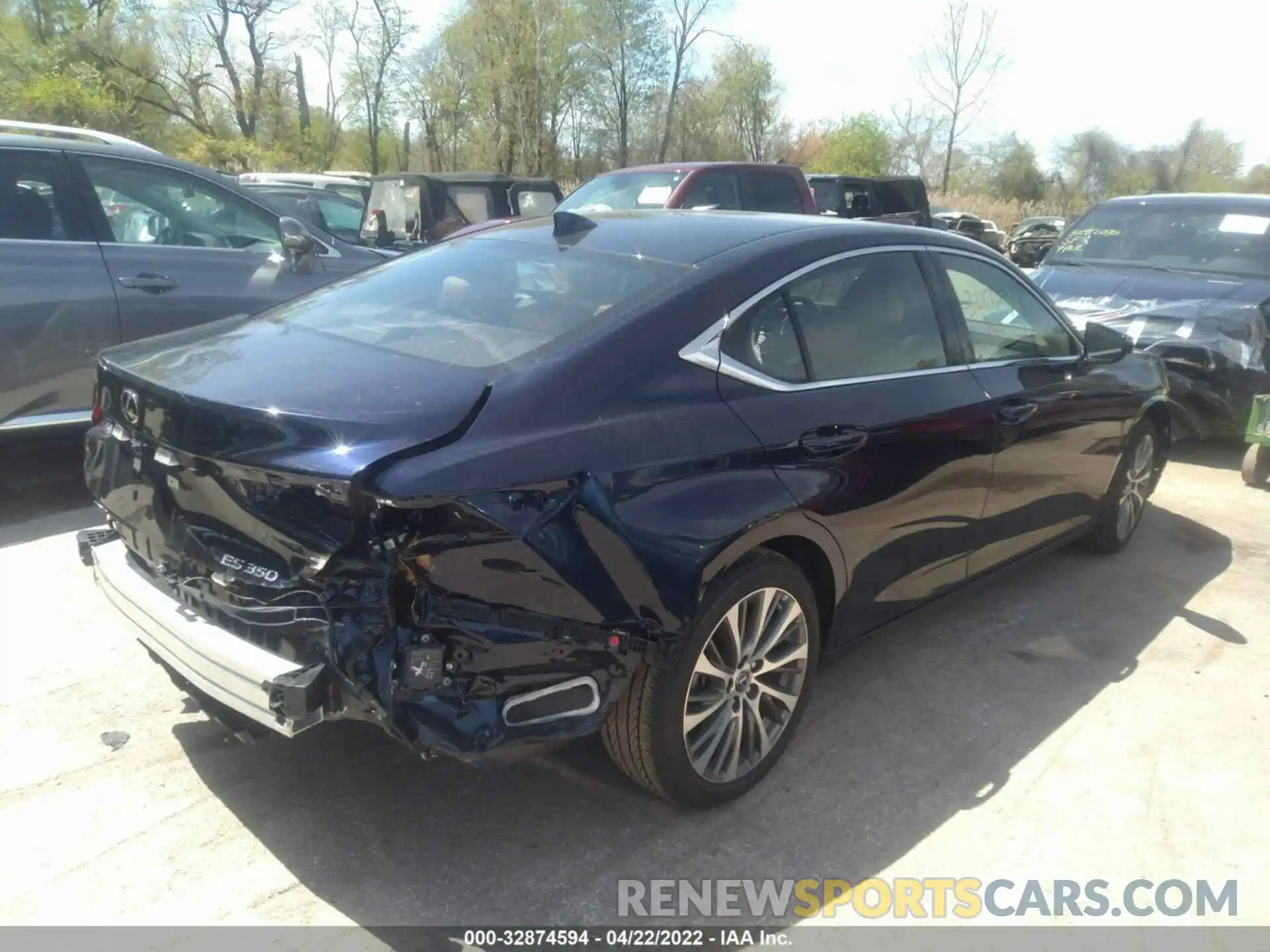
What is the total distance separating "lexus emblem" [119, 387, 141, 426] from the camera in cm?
281

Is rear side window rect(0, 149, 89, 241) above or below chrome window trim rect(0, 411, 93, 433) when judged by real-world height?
above

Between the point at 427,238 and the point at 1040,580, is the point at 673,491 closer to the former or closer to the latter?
the point at 1040,580

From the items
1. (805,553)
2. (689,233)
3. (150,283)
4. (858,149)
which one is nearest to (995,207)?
(858,149)

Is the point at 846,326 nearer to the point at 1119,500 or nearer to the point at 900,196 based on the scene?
the point at 1119,500

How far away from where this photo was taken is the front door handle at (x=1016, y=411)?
3885 mm

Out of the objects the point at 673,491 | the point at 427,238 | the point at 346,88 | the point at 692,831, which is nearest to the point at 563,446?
the point at 673,491

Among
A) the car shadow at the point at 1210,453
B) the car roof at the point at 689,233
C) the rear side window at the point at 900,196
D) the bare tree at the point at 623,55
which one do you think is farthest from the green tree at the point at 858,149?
Result: the car roof at the point at 689,233

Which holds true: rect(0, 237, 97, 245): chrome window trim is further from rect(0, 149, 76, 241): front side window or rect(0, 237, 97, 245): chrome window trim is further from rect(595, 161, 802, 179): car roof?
rect(595, 161, 802, 179): car roof

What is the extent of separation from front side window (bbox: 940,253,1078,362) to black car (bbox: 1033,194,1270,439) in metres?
2.11

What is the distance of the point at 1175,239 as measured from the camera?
8.01m

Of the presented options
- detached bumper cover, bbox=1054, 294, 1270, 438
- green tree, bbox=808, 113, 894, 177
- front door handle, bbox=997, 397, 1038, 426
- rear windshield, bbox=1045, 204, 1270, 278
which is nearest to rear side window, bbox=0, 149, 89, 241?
front door handle, bbox=997, 397, 1038, 426

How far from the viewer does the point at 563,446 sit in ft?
8.00

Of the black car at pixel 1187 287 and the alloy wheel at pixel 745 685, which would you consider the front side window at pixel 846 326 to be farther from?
the black car at pixel 1187 287

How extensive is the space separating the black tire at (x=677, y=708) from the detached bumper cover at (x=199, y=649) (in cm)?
84
